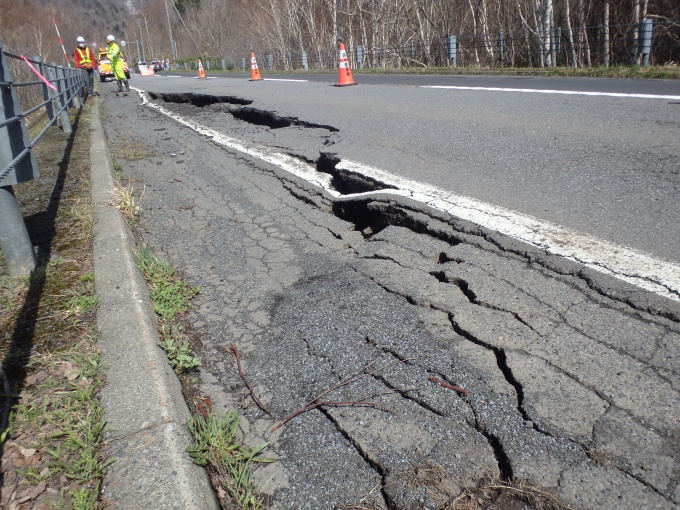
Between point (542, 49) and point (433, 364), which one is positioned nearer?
point (433, 364)

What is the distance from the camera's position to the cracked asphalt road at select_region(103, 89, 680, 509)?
5.05ft

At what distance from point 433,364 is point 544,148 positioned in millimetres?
3289

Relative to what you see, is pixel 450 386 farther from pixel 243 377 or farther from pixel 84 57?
pixel 84 57

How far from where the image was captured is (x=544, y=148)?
4594 millimetres

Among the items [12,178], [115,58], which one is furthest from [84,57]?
[12,178]

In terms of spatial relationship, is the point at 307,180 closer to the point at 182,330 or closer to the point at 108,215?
the point at 108,215

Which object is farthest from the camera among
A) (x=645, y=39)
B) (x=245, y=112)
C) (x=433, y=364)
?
(x=645, y=39)

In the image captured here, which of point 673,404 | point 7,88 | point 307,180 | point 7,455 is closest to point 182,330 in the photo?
point 7,455

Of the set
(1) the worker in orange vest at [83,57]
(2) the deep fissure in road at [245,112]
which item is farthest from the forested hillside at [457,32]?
(1) the worker in orange vest at [83,57]

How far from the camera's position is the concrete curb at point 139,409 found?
4.75 feet

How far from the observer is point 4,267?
2984 mm

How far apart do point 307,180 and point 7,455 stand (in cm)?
336

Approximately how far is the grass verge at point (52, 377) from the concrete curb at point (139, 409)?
56 mm

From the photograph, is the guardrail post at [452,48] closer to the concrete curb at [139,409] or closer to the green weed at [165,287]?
the green weed at [165,287]
